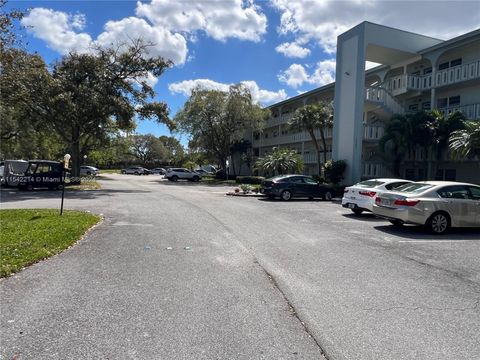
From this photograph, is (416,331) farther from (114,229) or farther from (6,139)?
(6,139)

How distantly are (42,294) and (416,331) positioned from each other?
14.9 ft

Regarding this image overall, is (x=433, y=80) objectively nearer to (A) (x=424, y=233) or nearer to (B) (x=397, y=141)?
(B) (x=397, y=141)

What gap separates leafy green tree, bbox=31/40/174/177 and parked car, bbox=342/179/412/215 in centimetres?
1764

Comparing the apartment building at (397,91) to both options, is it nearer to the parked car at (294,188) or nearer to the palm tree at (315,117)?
the palm tree at (315,117)

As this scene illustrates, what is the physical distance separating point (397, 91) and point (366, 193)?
15.5 m

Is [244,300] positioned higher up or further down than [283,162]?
further down

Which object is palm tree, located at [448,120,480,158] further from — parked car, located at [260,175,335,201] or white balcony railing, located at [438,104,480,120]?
→ parked car, located at [260,175,335,201]

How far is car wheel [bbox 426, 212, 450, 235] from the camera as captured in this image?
11.1m

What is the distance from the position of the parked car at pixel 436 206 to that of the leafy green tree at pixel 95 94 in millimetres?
20827

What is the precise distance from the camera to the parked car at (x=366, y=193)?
14.7 m

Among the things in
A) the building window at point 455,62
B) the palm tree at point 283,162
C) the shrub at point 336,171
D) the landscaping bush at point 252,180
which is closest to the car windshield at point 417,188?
the shrub at point 336,171

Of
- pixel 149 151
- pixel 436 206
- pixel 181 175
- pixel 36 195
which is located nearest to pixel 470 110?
pixel 436 206

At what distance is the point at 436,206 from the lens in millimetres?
11078

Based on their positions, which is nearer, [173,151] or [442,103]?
[442,103]
